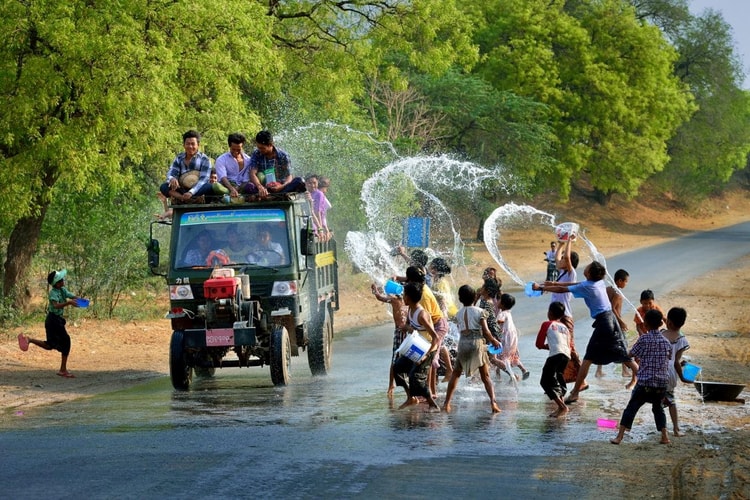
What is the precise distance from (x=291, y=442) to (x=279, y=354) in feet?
12.1

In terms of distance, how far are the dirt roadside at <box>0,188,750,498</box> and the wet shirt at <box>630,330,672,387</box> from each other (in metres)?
0.64

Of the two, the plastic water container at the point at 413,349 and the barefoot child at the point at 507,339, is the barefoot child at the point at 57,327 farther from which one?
the barefoot child at the point at 507,339

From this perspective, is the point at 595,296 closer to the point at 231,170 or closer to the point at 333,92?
the point at 231,170

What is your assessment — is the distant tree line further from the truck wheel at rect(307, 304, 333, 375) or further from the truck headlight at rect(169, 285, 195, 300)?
the truck wheel at rect(307, 304, 333, 375)

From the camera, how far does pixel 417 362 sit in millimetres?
12133

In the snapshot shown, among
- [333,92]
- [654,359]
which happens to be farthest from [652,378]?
[333,92]

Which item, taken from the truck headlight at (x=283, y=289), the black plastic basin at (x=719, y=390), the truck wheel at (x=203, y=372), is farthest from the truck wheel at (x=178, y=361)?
the black plastic basin at (x=719, y=390)

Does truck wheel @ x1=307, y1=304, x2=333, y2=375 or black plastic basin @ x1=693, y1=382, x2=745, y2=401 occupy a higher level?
truck wheel @ x1=307, y1=304, x2=333, y2=375

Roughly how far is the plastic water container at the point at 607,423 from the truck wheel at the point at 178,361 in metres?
5.23

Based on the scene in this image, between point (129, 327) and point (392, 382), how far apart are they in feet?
30.6

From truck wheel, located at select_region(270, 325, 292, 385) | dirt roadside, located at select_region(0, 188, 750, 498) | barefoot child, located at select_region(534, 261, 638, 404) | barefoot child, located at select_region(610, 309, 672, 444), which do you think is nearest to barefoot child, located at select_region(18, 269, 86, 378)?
dirt roadside, located at select_region(0, 188, 750, 498)

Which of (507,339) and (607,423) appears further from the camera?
(507,339)

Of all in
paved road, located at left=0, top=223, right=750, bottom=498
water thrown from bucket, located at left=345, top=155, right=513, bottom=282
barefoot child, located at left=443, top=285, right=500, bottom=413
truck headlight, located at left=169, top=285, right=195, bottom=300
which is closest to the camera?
paved road, located at left=0, top=223, right=750, bottom=498

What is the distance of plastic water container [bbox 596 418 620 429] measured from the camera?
11328 mm
